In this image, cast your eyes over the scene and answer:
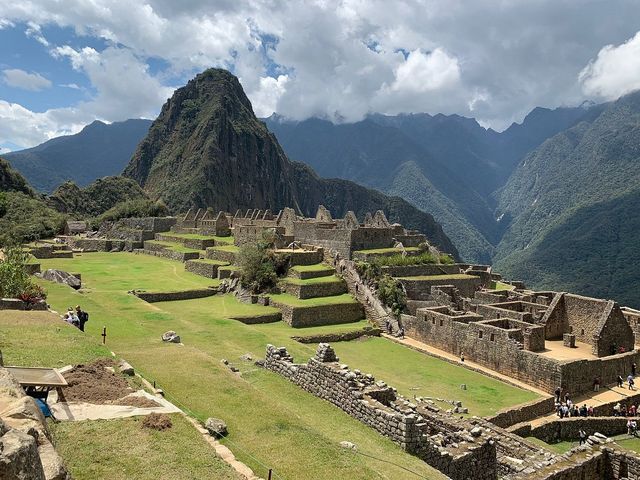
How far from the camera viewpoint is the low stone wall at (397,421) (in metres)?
9.22

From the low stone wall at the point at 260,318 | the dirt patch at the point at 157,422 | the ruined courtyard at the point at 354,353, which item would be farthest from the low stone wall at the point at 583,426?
the low stone wall at the point at 260,318

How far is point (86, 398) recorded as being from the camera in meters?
8.26

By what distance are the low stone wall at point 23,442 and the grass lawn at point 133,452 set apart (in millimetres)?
1711

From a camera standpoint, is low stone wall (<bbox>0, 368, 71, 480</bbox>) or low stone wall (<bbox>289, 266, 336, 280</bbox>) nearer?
low stone wall (<bbox>0, 368, 71, 480</bbox>)

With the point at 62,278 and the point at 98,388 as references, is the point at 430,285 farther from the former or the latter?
the point at 98,388

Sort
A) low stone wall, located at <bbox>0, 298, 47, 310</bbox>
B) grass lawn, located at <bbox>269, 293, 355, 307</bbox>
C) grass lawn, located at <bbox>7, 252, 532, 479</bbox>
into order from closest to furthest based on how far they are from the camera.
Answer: grass lawn, located at <bbox>7, 252, 532, 479</bbox>, low stone wall, located at <bbox>0, 298, 47, 310</bbox>, grass lawn, located at <bbox>269, 293, 355, 307</bbox>

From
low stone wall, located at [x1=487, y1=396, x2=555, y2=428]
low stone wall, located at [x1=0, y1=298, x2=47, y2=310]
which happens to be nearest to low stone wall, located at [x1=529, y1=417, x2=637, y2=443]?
low stone wall, located at [x1=487, y1=396, x2=555, y2=428]

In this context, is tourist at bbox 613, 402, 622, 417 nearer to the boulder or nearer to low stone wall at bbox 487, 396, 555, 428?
low stone wall at bbox 487, 396, 555, 428

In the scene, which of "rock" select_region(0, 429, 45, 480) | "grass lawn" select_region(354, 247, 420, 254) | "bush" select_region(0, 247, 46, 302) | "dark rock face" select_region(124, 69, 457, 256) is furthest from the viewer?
"dark rock face" select_region(124, 69, 457, 256)

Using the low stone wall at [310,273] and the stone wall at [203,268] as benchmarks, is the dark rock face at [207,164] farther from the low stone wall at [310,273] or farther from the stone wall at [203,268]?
the low stone wall at [310,273]

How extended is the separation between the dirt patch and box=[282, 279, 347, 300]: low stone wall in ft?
67.6

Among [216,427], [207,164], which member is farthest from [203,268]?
[207,164]

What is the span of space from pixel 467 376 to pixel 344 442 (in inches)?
499

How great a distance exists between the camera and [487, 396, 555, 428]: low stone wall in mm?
15131
